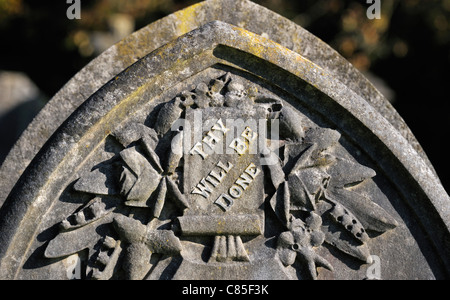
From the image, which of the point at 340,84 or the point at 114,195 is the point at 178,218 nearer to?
the point at 114,195

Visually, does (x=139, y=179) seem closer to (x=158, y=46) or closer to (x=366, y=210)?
(x=158, y=46)

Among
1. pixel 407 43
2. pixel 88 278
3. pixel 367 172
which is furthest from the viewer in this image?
pixel 407 43

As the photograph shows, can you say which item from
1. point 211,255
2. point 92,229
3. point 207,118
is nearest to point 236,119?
point 207,118

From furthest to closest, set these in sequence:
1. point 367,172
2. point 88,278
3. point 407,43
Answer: point 407,43, point 367,172, point 88,278

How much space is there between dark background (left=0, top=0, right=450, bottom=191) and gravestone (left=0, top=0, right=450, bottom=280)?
135 inches

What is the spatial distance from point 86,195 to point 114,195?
0.11m

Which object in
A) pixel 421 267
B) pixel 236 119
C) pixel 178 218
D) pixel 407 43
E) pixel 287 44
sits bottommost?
pixel 421 267

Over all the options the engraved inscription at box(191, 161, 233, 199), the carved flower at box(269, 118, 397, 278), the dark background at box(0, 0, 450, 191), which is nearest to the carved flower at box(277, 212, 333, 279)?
the carved flower at box(269, 118, 397, 278)

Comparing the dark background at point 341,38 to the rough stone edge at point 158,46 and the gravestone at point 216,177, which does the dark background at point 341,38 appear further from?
the gravestone at point 216,177

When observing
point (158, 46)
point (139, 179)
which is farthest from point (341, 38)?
point (139, 179)

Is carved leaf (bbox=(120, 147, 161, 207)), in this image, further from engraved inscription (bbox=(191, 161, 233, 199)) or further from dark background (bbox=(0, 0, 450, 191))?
dark background (bbox=(0, 0, 450, 191))

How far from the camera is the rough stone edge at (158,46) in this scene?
259 centimetres

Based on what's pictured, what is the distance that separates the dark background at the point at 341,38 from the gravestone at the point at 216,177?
3432 millimetres

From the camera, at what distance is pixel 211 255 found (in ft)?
8.16
